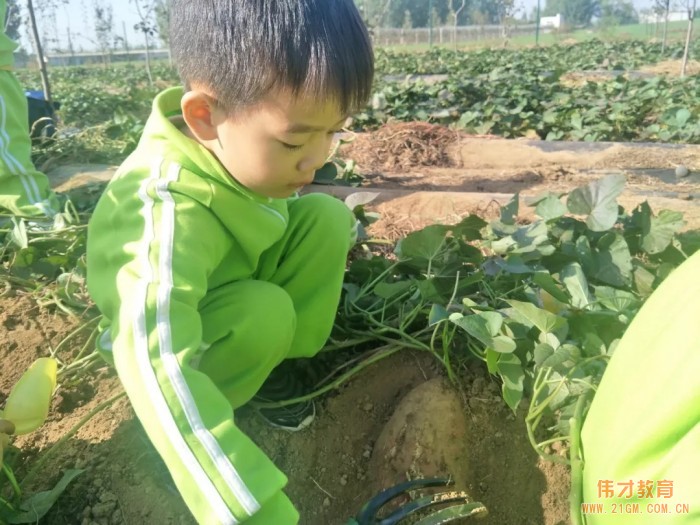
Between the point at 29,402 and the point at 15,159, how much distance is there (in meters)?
1.78

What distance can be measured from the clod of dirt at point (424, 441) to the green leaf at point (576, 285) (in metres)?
0.34

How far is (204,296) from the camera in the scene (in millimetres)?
1105

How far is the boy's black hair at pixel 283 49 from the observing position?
39.7 inches

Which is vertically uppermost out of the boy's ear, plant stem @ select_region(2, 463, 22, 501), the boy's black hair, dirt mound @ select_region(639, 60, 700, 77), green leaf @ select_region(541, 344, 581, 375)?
the boy's black hair

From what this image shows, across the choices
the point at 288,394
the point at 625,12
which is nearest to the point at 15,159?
the point at 288,394

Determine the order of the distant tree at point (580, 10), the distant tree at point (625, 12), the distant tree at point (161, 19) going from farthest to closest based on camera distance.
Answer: the distant tree at point (580, 10) → the distant tree at point (625, 12) → the distant tree at point (161, 19)

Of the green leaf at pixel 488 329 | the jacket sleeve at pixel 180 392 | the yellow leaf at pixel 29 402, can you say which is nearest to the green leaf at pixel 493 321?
the green leaf at pixel 488 329

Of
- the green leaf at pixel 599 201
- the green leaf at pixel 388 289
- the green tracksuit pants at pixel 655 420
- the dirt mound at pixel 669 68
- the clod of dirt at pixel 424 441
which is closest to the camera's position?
the green tracksuit pants at pixel 655 420

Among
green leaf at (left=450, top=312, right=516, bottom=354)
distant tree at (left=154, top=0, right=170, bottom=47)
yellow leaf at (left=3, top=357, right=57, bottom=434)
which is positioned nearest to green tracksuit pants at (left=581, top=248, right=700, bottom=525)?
green leaf at (left=450, top=312, right=516, bottom=354)

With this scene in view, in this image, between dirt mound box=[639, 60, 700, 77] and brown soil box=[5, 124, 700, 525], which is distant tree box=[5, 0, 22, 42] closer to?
dirt mound box=[639, 60, 700, 77]

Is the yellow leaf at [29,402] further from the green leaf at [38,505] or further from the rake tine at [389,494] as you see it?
the rake tine at [389,494]

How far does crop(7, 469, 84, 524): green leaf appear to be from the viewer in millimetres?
1127

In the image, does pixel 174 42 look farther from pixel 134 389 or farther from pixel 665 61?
pixel 665 61

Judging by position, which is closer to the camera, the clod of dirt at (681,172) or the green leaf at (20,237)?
the green leaf at (20,237)
